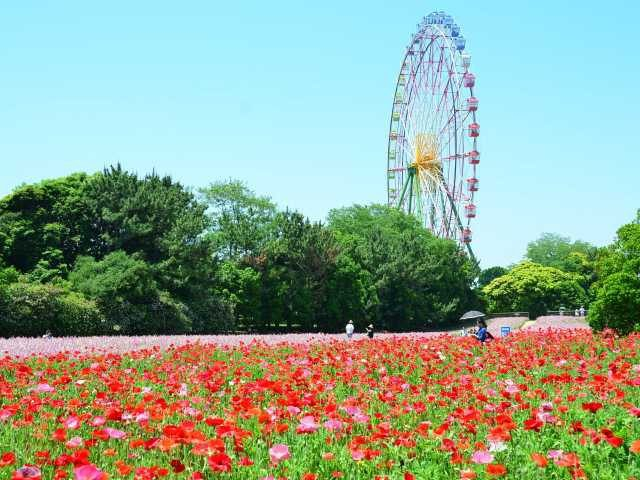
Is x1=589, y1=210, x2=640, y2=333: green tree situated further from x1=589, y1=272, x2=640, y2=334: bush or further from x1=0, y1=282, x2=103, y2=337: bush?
x1=0, y1=282, x2=103, y2=337: bush

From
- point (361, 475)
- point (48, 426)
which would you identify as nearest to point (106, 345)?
point (48, 426)

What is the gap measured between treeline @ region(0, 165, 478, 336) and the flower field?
72.6ft

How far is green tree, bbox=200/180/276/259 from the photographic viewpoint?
145 feet

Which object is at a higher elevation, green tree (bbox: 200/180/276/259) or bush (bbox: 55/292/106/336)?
green tree (bbox: 200/180/276/259)

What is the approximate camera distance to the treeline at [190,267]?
31.0m

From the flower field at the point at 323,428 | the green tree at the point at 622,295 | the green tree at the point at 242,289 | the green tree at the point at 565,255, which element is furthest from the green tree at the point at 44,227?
the green tree at the point at 565,255

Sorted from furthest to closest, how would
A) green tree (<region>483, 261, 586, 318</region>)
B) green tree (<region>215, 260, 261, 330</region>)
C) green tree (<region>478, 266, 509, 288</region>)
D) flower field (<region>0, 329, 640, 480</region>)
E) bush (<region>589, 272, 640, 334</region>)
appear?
green tree (<region>478, 266, 509, 288</region>) < green tree (<region>483, 261, 586, 318</region>) < green tree (<region>215, 260, 261, 330</region>) < bush (<region>589, 272, 640, 334</region>) < flower field (<region>0, 329, 640, 480</region>)

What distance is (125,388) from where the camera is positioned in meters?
7.46

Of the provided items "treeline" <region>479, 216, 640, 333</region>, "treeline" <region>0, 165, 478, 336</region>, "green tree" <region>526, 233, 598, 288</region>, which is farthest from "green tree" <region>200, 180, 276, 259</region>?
"green tree" <region>526, 233, 598, 288</region>

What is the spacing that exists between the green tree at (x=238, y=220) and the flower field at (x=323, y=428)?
33788mm

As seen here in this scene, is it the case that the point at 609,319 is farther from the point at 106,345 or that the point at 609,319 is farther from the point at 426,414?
the point at 426,414

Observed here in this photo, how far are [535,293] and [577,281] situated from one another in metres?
9.39

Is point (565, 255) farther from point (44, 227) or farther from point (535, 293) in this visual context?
point (44, 227)

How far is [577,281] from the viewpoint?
7425cm
